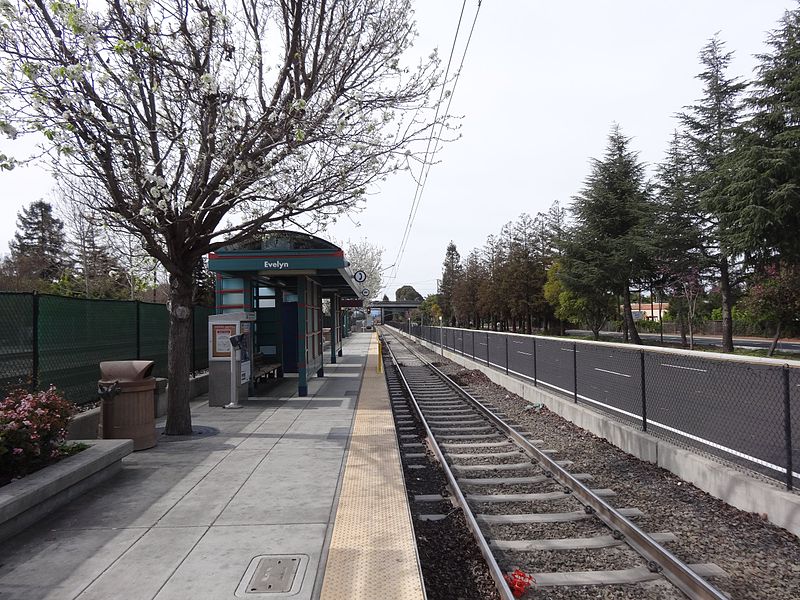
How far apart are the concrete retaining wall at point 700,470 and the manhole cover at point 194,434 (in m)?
6.43

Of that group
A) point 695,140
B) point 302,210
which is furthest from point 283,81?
point 695,140

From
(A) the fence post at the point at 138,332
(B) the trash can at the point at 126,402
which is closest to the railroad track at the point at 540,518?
(B) the trash can at the point at 126,402

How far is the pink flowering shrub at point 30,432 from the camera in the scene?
5359 mm

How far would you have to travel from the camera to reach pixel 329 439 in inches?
352

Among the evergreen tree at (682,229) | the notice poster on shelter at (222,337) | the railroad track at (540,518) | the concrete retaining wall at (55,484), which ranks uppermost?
the evergreen tree at (682,229)

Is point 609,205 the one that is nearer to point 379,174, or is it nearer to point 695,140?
point 695,140

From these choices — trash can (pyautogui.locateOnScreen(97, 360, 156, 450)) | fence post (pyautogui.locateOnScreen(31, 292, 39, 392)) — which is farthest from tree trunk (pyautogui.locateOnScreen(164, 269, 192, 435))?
fence post (pyautogui.locateOnScreen(31, 292, 39, 392))

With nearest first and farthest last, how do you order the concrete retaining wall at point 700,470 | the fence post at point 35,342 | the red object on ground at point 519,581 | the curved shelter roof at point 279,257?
1. the red object on ground at point 519,581
2. the concrete retaining wall at point 700,470
3. the fence post at point 35,342
4. the curved shelter roof at point 279,257

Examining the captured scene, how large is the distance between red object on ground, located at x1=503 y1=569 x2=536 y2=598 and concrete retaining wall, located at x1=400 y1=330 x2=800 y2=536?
98.5 inches

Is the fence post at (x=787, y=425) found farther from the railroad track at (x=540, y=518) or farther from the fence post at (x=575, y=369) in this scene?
the fence post at (x=575, y=369)

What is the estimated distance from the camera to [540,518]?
18.0 feet

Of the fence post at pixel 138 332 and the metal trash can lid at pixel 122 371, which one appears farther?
the fence post at pixel 138 332

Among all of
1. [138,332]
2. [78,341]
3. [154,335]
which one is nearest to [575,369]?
[78,341]

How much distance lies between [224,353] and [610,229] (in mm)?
36951
